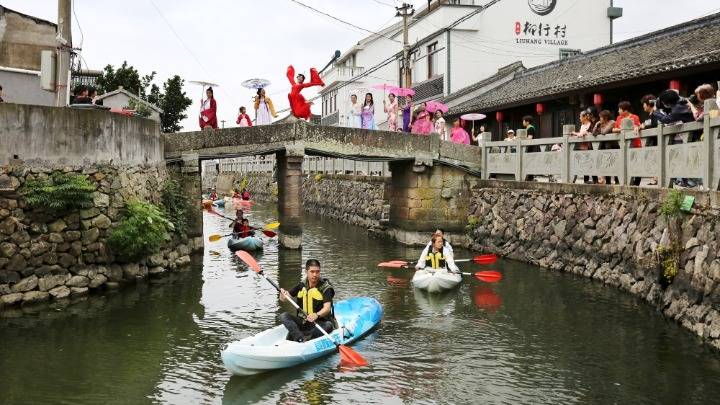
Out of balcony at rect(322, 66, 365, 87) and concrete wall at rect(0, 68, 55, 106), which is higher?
balcony at rect(322, 66, 365, 87)

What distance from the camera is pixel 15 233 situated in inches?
557

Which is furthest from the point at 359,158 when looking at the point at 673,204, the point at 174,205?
the point at 673,204

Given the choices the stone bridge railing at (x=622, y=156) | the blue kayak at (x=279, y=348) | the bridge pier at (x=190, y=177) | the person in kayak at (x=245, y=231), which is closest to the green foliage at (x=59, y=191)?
the blue kayak at (x=279, y=348)

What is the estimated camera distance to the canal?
9.63 m

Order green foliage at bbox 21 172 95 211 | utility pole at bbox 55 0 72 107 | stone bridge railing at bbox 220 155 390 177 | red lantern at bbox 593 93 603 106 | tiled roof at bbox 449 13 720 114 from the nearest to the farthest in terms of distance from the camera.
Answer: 1. green foliage at bbox 21 172 95 211
2. utility pole at bbox 55 0 72 107
3. tiled roof at bbox 449 13 720 114
4. red lantern at bbox 593 93 603 106
5. stone bridge railing at bbox 220 155 390 177

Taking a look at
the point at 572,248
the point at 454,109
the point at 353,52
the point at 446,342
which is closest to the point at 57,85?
the point at 446,342

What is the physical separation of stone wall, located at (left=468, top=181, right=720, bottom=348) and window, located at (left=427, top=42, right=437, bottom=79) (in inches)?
566

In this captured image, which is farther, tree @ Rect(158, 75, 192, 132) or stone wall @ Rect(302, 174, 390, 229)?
tree @ Rect(158, 75, 192, 132)

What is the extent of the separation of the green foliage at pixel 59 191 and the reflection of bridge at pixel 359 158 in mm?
7067

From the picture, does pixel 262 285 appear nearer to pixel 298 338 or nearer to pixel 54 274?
pixel 54 274

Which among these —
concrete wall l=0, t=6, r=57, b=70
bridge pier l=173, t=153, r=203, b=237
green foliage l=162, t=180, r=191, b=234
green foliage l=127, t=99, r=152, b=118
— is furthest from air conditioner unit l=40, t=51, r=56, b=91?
green foliage l=127, t=99, r=152, b=118

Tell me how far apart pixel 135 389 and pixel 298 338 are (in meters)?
2.35

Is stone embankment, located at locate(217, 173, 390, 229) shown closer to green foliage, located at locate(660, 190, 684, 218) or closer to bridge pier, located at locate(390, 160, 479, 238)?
bridge pier, located at locate(390, 160, 479, 238)

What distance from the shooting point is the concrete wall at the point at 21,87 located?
2170 centimetres
